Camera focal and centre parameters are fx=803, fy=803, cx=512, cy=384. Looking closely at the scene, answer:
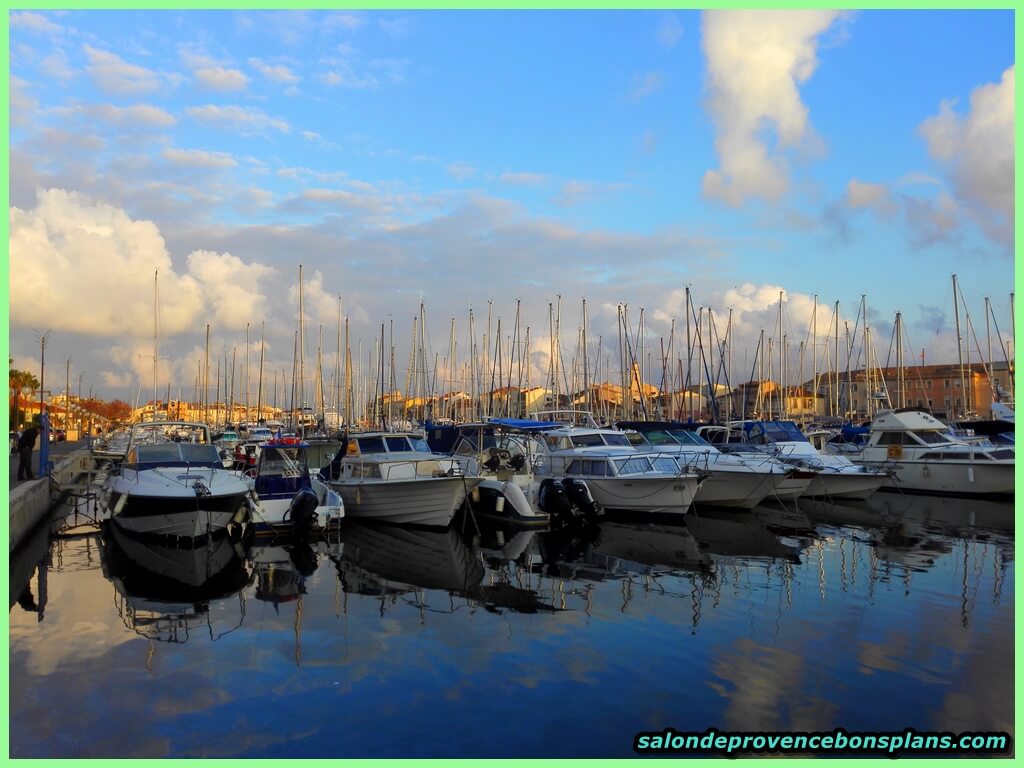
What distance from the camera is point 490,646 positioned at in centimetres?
1170

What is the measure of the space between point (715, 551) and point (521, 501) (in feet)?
20.7

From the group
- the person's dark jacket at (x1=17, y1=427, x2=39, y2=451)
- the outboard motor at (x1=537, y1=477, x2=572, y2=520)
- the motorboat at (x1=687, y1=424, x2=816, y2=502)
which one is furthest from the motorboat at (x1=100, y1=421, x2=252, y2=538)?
the motorboat at (x1=687, y1=424, x2=816, y2=502)

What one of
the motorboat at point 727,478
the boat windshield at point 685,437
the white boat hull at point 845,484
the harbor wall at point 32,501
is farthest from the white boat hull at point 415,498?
the white boat hull at point 845,484

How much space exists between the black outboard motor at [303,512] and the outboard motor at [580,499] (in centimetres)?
720

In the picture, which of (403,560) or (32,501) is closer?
(403,560)

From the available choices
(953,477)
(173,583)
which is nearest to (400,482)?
(173,583)

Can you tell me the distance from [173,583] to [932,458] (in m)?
28.3

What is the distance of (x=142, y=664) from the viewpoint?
10922 mm

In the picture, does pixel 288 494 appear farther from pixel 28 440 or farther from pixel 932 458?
pixel 932 458

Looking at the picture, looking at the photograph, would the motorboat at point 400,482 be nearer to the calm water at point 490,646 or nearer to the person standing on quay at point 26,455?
Answer: the calm water at point 490,646

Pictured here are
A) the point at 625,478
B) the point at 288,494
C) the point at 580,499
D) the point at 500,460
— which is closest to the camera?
the point at 288,494

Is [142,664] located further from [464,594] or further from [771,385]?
[771,385]

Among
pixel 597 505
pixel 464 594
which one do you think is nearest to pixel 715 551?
pixel 597 505

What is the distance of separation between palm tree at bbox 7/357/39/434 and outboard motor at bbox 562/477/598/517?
46.1m
